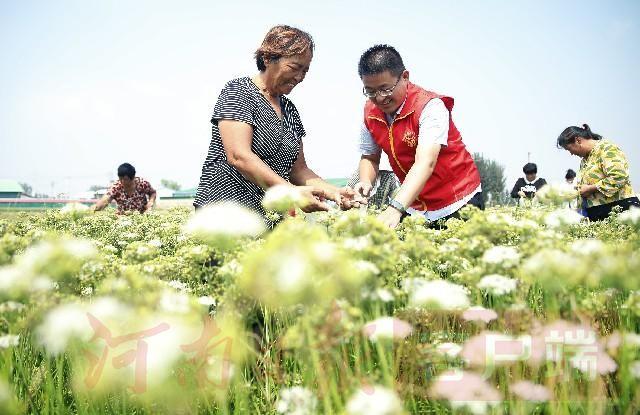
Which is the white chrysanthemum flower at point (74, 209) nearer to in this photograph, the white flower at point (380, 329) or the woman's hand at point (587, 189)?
the white flower at point (380, 329)

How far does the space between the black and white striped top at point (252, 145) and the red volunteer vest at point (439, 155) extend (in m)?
0.95

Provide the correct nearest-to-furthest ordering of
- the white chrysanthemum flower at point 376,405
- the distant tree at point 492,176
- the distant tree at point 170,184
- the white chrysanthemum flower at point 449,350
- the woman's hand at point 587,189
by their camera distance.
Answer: the white chrysanthemum flower at point 376,405 → the white chrysanthemum flower at point 449,350 → the woman's hand at point 587,189 → the distant tree at point 492,176 → the distant tree at point 170,184

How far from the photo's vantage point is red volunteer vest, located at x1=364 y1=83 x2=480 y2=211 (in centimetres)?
372

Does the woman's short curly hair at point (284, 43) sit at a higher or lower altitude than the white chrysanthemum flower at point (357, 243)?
higher

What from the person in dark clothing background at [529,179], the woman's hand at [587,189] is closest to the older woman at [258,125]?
the woman's hand at [587,189]

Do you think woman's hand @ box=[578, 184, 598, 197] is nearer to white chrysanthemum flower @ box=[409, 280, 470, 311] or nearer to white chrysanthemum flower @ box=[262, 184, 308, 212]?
white chrysanthemum flower @ box=[409, 280, 470, 311]

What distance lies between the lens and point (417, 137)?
12.3 ft

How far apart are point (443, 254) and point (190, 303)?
838mm

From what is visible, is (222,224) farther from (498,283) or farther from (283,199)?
(498,283)

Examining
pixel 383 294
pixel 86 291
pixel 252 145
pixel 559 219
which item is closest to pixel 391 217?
pixel 252 145

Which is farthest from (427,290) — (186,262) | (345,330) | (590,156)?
(590,156)

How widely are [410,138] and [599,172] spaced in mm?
3564

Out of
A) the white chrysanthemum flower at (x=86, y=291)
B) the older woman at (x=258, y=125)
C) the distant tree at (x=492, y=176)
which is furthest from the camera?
the distant tree at (x=492, y=176)

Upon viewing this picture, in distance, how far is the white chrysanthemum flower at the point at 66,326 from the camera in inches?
52.9
